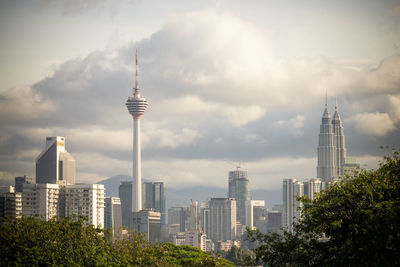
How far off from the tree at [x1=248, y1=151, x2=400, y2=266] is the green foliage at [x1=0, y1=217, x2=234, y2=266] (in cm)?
1425

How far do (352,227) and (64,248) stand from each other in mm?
28313

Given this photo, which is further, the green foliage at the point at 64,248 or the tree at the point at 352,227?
the green foliage at the point at 64,248

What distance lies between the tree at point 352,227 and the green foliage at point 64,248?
14.3 m

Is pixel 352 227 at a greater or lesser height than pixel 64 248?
greater

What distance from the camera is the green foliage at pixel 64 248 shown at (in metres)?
69.1

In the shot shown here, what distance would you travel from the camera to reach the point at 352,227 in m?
59.3

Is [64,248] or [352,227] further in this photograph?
[64,248]

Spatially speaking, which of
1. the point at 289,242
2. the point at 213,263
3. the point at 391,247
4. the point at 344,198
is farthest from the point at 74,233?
the point at 391,247

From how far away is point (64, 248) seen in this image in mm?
73250

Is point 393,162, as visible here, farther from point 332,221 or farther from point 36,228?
point 36,228

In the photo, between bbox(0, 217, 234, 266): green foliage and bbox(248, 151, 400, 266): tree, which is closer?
bbox(248, 151, 400, 266): tree

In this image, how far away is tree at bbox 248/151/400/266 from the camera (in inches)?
2180

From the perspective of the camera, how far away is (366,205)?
61938mm

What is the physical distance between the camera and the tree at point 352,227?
5538 centimetres
